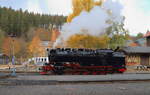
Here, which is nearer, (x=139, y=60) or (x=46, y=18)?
(x=139, y=60)

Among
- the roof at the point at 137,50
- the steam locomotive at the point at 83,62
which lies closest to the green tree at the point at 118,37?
the roof at the point at 137,50

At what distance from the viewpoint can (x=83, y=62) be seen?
28438 millimetres

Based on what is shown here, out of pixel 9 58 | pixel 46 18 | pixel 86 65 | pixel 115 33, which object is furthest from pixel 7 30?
pixel 86 65

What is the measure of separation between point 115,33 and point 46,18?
116m

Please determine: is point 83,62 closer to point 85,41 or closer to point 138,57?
point 85,41

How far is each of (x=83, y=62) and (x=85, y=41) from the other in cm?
572

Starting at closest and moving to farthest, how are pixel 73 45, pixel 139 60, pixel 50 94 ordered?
pixel 50 94
pixel 73 45
pixel 139 60

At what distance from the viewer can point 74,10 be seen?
3612cm

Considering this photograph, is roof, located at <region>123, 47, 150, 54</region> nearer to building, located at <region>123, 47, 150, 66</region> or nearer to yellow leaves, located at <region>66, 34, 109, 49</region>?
building, located at <region>123, 47, 150, 66</region>

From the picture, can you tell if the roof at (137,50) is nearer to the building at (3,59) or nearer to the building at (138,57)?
the building at (138,57)

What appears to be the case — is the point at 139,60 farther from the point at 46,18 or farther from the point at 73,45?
the point at 46,18

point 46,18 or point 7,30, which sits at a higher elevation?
point 46,18

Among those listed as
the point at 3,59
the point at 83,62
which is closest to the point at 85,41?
the point at 83,62

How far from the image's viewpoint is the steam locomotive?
27.8 metres
